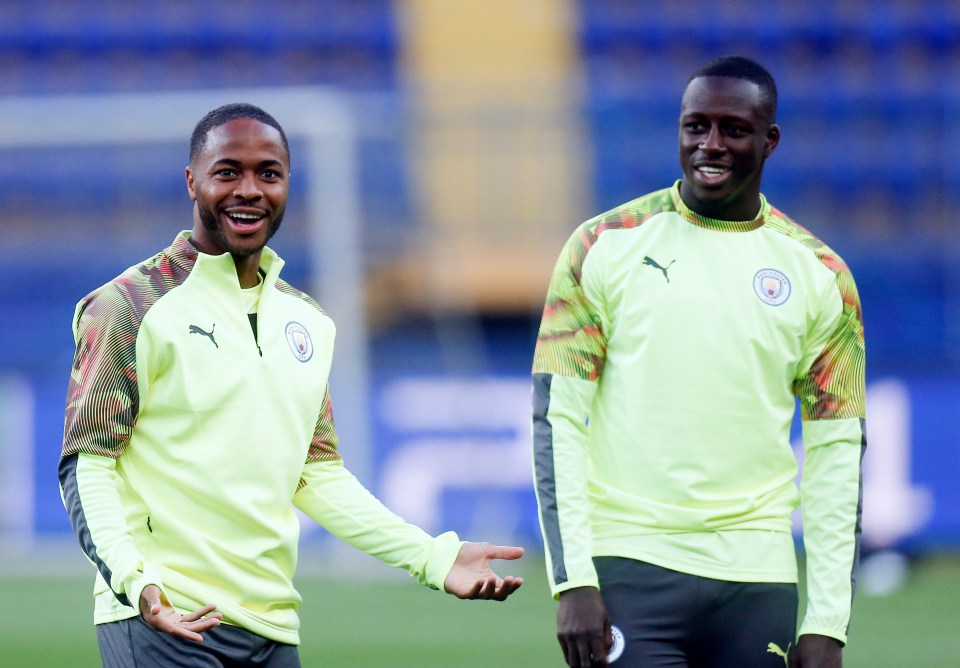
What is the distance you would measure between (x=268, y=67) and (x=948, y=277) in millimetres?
6721

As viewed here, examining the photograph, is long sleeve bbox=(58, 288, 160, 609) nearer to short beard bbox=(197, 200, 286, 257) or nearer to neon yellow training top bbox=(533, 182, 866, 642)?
short beard bbox=(197, 200, 286, 257)

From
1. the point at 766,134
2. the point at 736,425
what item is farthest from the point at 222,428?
the point at 766,134

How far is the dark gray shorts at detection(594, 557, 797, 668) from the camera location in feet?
10.7

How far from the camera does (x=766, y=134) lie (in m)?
3.48

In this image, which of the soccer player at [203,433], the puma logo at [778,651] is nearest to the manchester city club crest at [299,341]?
the soccer player at [203,433]

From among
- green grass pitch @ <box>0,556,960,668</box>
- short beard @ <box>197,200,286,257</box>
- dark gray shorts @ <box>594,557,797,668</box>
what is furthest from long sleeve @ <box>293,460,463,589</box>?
green grass pitch @ <box>0,556,960,668</box>

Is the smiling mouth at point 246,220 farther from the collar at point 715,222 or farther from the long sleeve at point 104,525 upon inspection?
the collar at point 715,222

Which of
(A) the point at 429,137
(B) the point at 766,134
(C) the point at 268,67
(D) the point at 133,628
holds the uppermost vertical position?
(C) the point at 268,67

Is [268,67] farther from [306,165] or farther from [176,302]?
[176,302]

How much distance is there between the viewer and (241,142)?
3031 millimetres

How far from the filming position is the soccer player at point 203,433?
2857mm

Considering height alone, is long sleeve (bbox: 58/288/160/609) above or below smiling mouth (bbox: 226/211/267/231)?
below

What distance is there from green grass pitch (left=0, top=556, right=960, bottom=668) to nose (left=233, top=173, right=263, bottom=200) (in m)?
4.14

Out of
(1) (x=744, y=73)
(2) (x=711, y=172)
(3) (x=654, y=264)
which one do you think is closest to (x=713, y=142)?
(2) (x=711, y=172)
